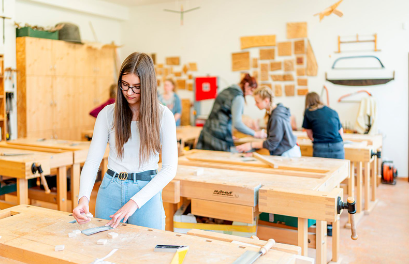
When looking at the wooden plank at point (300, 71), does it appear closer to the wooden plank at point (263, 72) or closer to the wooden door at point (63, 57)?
the wooden plank at point (263, 72)

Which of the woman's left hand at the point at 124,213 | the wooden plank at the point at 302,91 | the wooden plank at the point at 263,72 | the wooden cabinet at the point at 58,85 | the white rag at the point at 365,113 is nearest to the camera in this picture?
the woman's left hand at the point at 124,213

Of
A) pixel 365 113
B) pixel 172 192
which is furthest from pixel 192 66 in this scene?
pixel 172 192

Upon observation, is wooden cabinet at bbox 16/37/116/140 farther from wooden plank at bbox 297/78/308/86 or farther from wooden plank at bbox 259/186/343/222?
wooden plank at bbox 259/186/343/222

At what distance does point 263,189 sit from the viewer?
2357mm

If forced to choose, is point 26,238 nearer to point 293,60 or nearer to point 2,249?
point 2,249

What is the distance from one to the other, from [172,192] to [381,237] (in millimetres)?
2294

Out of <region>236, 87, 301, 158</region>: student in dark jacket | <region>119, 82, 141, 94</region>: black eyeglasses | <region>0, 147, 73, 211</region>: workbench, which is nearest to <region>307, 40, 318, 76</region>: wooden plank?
<region>236, 87, 301, 158</region>: student in dark jacket

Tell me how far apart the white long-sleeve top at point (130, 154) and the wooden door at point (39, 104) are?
531cm

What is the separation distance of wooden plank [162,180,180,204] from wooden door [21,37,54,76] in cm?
497

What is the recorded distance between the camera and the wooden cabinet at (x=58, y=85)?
6.66 metres

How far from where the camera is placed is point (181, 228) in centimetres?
276

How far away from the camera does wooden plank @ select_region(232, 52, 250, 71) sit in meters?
7.43

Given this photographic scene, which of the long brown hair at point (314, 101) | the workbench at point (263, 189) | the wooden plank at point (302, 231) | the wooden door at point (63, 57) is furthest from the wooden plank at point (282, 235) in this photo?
the wooden door at point (63, 57)

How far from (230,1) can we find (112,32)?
2.74 meters
